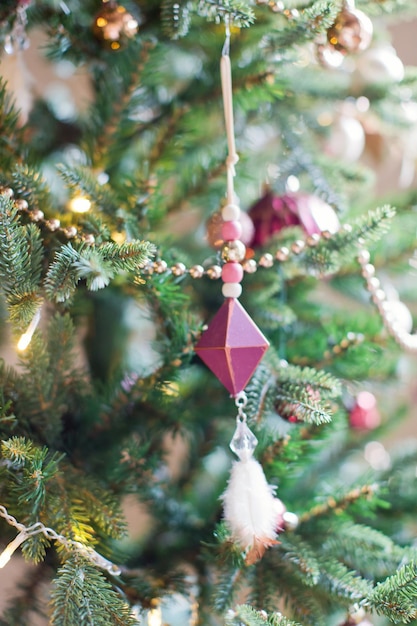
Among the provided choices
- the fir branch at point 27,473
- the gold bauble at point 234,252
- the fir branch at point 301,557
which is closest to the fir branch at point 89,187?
the gold bauble at point 234,252

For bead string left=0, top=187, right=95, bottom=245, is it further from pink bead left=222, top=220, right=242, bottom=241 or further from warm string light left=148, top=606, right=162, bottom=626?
warm string light left=148, top=606, right=162, bottom=626

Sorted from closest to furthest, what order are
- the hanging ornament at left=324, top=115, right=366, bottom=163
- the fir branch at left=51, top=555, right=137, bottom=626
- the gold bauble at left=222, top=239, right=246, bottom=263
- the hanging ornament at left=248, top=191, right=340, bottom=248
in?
the fir branch at left=51, top=555, right=137, bottom=626 < the gold bauble at left=222, top=239, right=246, bottom=263 < the hanging ornament at left=248, top=191, right=340, bottom=248 < the hanging ornament at left=324, top=115, right=366, bottom=163

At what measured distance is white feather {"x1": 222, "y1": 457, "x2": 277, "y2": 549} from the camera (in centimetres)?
45

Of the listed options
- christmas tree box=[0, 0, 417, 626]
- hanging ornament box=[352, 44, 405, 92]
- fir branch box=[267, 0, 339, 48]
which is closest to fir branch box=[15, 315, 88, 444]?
christmas tree box=[0, 0, 417, 626]

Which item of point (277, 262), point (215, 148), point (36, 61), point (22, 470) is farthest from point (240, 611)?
point (36, 61)

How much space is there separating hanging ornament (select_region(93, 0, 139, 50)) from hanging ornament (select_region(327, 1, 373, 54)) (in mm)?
188

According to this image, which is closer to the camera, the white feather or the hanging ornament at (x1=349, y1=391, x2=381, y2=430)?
the white feather

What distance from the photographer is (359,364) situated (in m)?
0.58

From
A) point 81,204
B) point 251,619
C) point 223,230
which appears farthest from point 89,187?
point 251,619

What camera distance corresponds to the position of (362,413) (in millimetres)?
719

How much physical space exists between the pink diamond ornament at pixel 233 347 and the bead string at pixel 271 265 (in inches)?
2.0

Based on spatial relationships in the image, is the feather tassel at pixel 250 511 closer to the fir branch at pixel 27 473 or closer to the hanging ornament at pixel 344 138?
the fir branch at pixel 27 473

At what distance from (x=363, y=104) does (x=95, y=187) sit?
0.36 metres

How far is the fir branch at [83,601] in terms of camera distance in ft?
1.27
